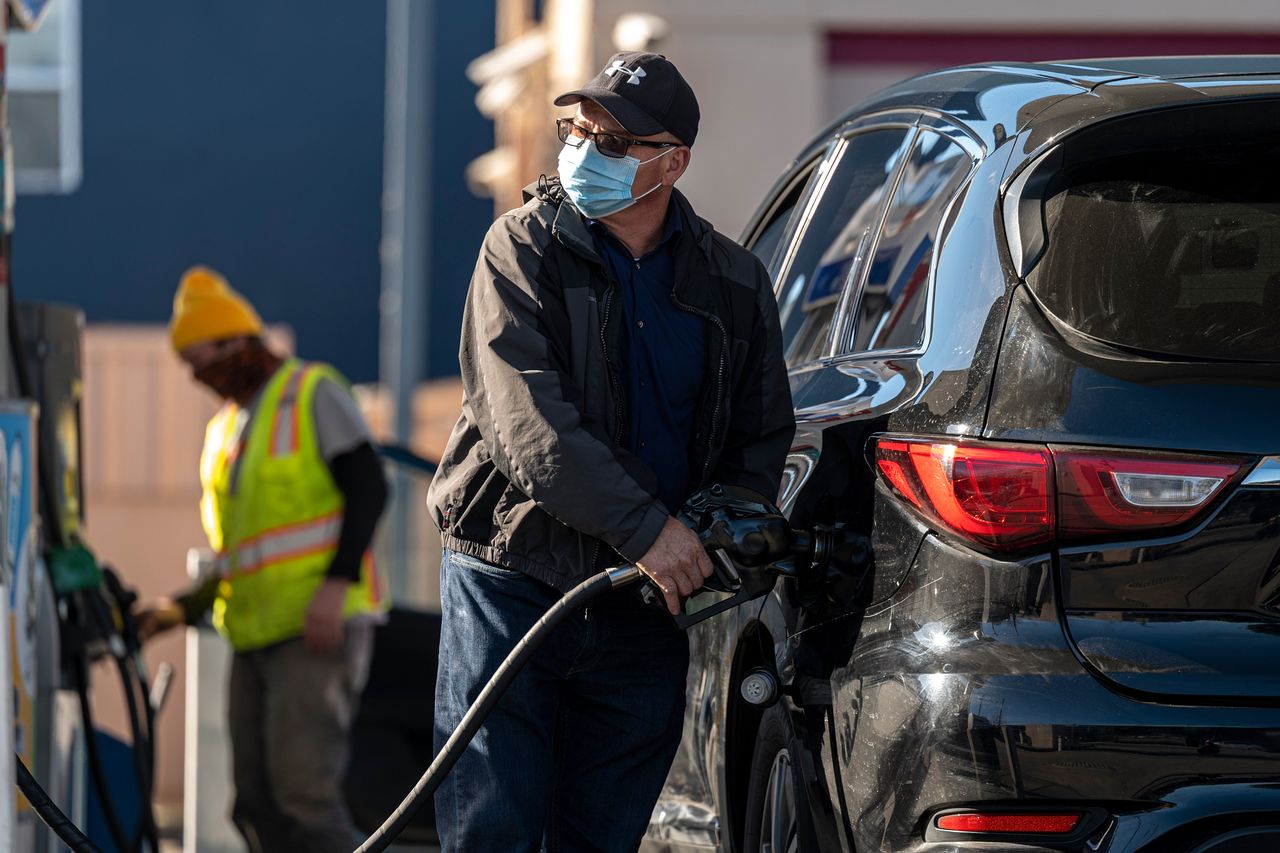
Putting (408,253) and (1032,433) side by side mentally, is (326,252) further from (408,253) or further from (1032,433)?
(1032,433)

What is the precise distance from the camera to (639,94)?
3.82 m

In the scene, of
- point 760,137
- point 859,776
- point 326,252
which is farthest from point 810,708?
point 326,252

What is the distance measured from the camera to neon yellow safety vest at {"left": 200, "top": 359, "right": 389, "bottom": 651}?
6.68 m

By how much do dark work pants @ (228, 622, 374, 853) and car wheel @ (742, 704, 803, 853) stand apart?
112 inches

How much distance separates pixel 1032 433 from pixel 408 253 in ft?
33.0

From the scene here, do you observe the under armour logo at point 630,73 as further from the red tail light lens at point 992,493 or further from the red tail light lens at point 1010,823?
the red tail light lens at point 1010,823

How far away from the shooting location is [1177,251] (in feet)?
10.3

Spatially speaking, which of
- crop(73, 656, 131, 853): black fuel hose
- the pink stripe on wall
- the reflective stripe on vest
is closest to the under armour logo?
crop(73, 656, 131, 853): black fuel hose

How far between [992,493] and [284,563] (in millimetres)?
4009

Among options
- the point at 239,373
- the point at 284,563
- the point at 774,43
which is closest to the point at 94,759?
the point at 284,563

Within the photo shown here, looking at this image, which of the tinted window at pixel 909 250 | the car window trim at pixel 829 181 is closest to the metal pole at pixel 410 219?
the car window trim at pixel 829 181

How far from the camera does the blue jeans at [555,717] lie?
3771mm

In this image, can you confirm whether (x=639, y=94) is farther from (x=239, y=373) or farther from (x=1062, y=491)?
(x=239, y=373)

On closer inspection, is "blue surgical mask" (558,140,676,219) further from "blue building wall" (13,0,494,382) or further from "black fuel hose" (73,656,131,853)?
"blue building wall" (13,0,494,382)
